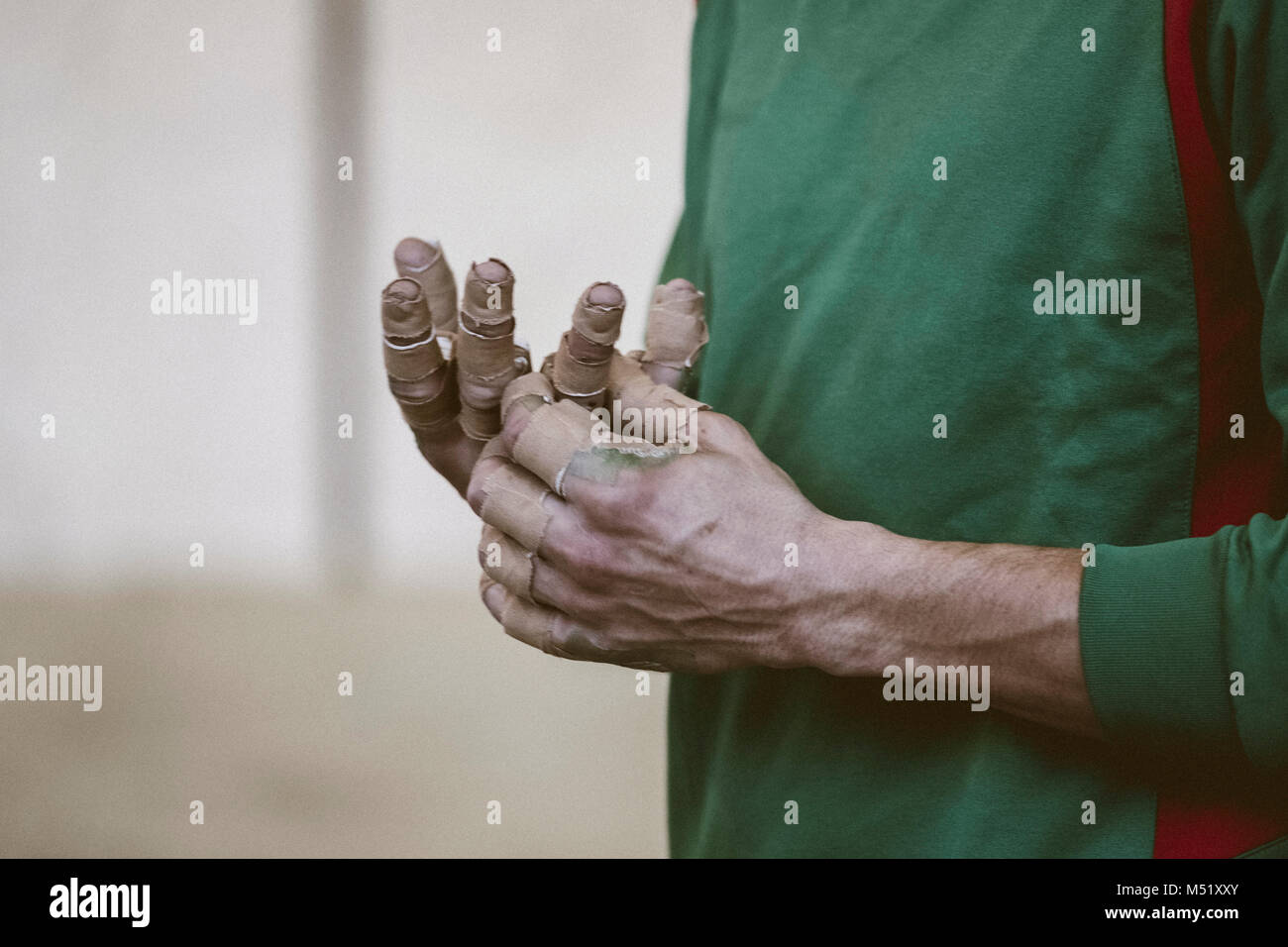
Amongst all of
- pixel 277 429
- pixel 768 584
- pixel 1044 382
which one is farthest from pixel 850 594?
pixel 277 429

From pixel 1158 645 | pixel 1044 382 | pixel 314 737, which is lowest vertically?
pixel 314 737

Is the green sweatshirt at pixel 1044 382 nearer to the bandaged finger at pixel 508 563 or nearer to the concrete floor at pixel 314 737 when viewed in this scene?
the bandaged finger at pixel 508 563

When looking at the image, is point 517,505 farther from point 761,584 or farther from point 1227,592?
point 1227,592

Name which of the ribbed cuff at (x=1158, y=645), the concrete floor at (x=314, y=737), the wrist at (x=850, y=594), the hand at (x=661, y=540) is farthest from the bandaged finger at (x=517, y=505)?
the concrete floor at (x=314, y=737)

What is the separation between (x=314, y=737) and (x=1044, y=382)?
68.6 inches

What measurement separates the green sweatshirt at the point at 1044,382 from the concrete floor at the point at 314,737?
1059mm

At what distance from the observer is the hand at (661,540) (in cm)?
48

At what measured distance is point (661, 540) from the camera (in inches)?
19.0

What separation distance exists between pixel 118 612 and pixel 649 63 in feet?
4.89

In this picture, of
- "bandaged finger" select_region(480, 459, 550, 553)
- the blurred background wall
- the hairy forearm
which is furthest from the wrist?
the blurred background wall

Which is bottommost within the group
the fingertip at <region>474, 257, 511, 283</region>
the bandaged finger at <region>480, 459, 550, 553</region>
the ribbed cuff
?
the ribbed cuff

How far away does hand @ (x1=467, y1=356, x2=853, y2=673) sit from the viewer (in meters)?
0.48

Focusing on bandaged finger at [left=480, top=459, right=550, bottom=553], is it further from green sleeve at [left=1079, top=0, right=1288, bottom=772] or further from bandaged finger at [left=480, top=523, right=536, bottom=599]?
green sleeve at [left=1079, top=0, right=1288, bottom=772]

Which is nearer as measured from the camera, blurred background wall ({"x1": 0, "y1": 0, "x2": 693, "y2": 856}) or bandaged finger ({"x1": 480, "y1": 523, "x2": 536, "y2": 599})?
bandaged finger ({"x1": 480, "y1": 523, "x2": 536, "y2": 599})
